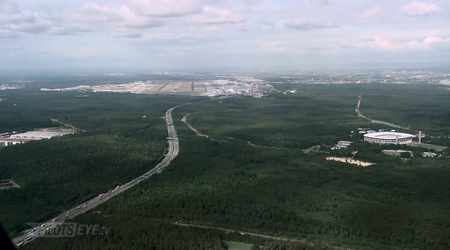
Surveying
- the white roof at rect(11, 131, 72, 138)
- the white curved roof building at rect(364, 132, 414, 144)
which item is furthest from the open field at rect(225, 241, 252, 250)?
the white roof at rect(11, 131, 72, 138)

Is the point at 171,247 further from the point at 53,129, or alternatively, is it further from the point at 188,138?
the point at 53,129

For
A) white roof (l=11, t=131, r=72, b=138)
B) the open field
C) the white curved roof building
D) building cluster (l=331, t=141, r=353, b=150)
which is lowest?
building cluster (l=331, t=141, r=353, b=150)

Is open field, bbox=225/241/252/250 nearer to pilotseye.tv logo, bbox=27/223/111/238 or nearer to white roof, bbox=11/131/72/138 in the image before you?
pilotseye.tv logo, bbox=27/223/111/238

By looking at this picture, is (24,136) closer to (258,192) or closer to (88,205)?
(88,205)

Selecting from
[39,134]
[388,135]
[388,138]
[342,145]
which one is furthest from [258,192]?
[39,134]

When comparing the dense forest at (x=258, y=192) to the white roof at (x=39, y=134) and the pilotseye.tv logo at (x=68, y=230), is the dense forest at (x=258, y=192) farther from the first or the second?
A: the white roof at (x=39, y=134)

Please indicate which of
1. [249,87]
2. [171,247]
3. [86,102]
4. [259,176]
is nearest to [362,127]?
[259,176]
